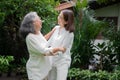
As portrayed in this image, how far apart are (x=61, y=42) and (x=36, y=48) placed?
0.43 meters

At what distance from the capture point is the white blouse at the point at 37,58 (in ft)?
17.0

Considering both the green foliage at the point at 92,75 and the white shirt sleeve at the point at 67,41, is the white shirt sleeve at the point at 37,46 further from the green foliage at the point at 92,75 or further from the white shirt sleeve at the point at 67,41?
the green foliage at the point at 92,75

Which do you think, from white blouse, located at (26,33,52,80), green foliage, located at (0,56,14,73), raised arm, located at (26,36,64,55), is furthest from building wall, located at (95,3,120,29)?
raised arm, located at (26,36,64,55)

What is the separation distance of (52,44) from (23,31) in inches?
20.7

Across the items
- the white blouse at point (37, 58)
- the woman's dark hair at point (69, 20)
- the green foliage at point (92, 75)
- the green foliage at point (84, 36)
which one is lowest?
the green foliage at point (92, 75)

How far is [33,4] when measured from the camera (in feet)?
31.0

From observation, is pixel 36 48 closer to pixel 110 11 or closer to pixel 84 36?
pixel 84 36

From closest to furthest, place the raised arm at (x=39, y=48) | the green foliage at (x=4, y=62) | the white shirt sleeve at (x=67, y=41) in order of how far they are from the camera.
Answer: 1. the raised arm at (x=39, y=48)
2. the white shirt sleeve at (x=67, y=41)
3. the green foliage at (x=4, y=62)

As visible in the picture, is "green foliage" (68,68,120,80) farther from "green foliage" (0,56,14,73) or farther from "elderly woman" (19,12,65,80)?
"elderly woman" (19,12,65,80)

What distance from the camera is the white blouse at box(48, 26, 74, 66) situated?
210 inches

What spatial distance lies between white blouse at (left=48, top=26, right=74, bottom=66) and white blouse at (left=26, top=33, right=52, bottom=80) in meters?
0.13

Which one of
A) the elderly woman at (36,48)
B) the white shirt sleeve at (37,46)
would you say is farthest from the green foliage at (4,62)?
the white shirt sleeve at (37,46)

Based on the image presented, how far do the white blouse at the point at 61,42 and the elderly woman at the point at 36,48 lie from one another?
5.0 inches

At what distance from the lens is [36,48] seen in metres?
5.17
